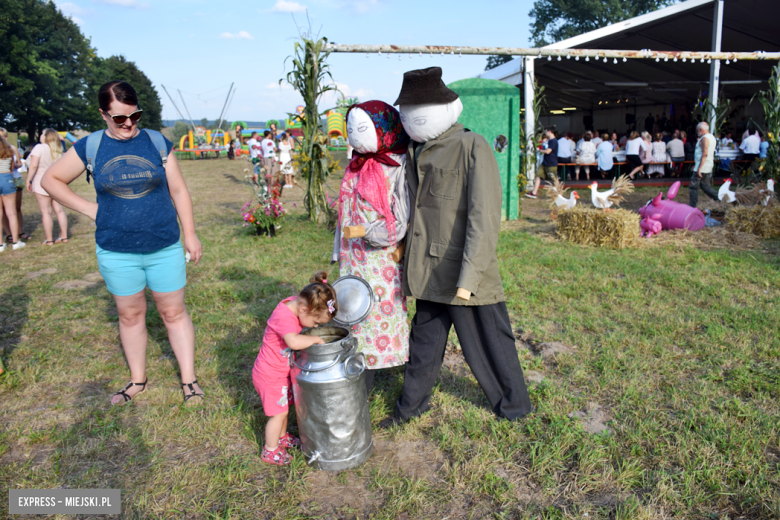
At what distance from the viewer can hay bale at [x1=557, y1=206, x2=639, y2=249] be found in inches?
261

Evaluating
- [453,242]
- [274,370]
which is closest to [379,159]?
[453,242]

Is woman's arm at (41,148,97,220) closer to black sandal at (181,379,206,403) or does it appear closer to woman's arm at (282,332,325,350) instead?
black sandal at (181,379,206,403)

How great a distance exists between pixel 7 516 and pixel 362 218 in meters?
2.13

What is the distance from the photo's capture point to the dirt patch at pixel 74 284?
5754 millimetres

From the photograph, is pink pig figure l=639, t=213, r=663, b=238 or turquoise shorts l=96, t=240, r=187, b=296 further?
pink pig figure l=639, t=213, r=663, b=238

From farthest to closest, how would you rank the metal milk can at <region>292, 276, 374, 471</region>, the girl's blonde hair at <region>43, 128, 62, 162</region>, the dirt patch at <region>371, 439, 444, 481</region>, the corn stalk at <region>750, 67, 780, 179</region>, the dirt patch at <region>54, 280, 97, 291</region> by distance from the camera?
1. the corn stalk at <region>750, 67, 780, 179</region>
2. the girl's blonde hair at <region>43, 128, 62, 162</region>
3. the dirt patch at <region>54, 280, 97, 291</region>
4. the dirt patch at <region>371, 439, 444, 481</region>
5. the metal milk can at <region>292, 276, 374, 471</region>

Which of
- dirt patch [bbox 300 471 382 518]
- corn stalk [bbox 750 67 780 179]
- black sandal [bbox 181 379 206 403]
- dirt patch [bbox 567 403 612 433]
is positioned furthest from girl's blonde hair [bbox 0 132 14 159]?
corn stalk [bbox 750 67 780 179]

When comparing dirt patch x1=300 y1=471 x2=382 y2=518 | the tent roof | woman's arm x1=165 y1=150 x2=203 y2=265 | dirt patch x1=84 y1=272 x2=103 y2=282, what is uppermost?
the tent roof

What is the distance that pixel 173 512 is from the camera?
2.22 meters

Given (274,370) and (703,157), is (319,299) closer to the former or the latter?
(274,370)

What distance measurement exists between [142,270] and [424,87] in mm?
1926

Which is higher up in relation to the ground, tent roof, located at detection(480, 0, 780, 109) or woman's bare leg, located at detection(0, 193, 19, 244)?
tent roof, located at detection(480, 0, 780, 109)

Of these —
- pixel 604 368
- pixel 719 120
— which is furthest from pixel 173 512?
pixel 719 120

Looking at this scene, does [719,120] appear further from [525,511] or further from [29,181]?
[29,181]
